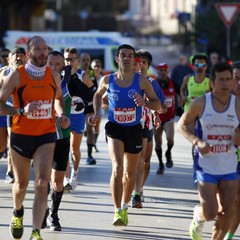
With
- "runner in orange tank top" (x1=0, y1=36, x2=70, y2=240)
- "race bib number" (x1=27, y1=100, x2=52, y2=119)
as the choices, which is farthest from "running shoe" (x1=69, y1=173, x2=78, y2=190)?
"race bib number" (x1=27, y1=100, x2=52, y2=119)

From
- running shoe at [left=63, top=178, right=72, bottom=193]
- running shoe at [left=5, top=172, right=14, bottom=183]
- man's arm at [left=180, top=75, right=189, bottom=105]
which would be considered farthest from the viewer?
man's arm at [left=180, top=75, right=189, bottom=105]

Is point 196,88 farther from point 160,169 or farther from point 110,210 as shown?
point 110,210

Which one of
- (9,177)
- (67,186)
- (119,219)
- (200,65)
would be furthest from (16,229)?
(200,65)

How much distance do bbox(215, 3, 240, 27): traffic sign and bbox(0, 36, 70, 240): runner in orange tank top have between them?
48.7 feet

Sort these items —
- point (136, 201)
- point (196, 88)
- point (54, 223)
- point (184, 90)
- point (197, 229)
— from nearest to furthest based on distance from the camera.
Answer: point (197, 229)
point (54, 223)
point (136, 201)
point (196, 88)
point (184, 90)

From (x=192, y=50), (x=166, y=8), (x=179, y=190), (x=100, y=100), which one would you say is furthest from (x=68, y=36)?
(x=166, y=8)

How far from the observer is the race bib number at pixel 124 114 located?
10.9 meters

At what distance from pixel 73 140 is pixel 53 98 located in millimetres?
4245

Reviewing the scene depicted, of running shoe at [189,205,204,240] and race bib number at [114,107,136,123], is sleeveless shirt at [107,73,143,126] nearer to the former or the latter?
race bib number at [114,107,136,123]

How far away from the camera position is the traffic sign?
78.6ft

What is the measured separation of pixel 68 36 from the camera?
31188mm

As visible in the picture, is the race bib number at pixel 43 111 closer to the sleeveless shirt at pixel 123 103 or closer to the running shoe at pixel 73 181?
the sleeveless shirt at pixel 123 103

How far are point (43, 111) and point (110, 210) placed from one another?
3.03 metres

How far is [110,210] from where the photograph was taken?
12.2 metres
